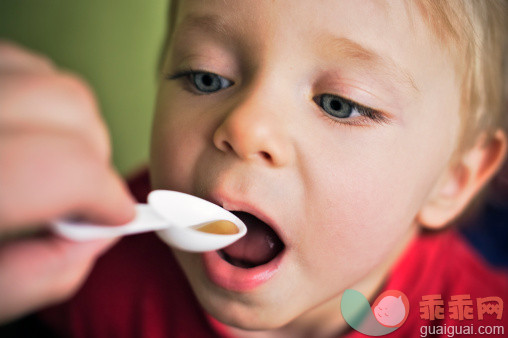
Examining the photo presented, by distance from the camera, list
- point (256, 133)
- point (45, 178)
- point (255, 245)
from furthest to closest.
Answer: point (255, 245)
point (256, 133)
point (45, 178)

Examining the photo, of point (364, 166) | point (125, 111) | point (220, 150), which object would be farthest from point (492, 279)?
point (125, 111)

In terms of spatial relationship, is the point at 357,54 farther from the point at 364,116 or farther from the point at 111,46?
the point at 111,46

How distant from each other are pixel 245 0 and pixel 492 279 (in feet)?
1.92

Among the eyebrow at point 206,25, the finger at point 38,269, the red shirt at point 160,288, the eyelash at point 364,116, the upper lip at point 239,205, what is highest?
the eyebrow at point 206,25

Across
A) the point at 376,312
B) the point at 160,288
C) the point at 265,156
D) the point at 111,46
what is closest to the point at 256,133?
the point at 265,156

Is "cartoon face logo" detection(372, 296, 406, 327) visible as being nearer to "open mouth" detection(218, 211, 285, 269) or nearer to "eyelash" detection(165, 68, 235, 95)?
"open mouth" detection(218, 211, 285, 269)

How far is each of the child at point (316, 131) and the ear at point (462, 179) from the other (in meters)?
0.01

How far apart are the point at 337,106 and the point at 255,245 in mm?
181

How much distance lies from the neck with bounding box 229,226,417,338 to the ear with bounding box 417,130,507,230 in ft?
0.25

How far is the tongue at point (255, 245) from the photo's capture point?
1.80 ft

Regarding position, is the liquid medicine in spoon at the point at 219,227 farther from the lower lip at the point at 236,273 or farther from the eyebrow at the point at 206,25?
the eyebrow at the point at 206,25

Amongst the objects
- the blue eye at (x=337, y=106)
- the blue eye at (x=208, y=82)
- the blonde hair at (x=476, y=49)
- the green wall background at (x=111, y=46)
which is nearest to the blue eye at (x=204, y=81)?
the blue eye at (x=208, y=82)

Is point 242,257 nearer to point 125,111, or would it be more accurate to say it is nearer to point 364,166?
point 364,166

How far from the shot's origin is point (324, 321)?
0.71m
